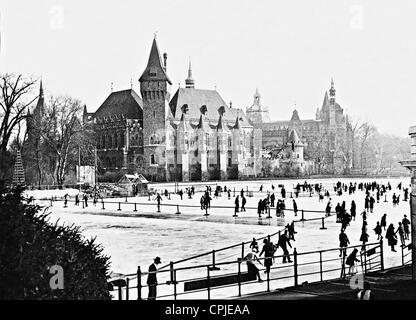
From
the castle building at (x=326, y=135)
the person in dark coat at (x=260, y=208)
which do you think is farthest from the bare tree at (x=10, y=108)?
the person in dark coat at (x=260, y=208)

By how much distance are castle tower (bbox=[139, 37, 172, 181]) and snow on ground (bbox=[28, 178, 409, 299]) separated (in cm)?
228

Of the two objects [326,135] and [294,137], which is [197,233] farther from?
[326,135]

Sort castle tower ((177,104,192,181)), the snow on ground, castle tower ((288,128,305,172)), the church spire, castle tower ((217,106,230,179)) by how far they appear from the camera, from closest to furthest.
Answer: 1. the snow on ground
2. the church spire
3. castle tower ((288,128,305,172))
4. castle tower ((217,106,230,179))
5. castle tower ((177,104,192,181))

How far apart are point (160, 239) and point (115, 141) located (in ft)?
19.1

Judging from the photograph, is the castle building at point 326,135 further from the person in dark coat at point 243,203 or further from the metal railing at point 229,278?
the person in dark coat at point 243,203

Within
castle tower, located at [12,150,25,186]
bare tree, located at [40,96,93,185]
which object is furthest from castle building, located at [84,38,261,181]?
castle tower, located at [12,150,25,186]

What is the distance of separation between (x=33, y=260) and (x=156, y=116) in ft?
56.7

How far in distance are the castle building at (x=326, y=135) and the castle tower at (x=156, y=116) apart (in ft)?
10.1

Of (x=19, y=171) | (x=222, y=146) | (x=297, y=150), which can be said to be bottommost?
(x=19, y=171)

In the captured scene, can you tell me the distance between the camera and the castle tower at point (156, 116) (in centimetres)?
1471

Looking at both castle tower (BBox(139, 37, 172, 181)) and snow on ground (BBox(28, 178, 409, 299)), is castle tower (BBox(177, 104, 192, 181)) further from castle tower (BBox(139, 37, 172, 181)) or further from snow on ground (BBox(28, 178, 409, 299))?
snow on ground (BBox(28, 178, 409, 299))

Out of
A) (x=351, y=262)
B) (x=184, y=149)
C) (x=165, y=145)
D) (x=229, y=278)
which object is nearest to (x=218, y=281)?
(x=229, y=278)

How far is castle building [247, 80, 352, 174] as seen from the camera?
27.0 feet

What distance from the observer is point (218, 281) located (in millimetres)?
6234
